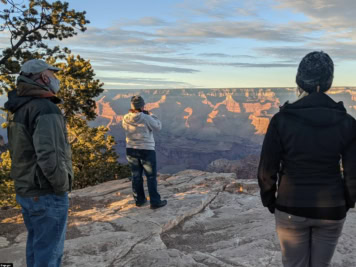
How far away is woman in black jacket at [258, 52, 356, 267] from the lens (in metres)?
Answer: 2.21

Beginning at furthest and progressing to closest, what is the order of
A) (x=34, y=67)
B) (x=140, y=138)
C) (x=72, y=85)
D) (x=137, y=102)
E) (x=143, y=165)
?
(x=72, y=85), (x=143, y=165), (x=140, y=138), (x=137, y=102), (x=34, y=67)

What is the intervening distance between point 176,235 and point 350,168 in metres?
3.79

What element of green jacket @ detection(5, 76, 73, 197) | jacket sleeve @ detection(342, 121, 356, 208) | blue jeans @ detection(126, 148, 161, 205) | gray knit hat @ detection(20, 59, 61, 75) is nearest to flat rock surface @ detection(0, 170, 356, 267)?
blue jeans @ detection(126, 148, 161, 205)

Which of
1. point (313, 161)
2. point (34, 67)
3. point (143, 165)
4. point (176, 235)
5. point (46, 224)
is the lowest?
point (176, 235)

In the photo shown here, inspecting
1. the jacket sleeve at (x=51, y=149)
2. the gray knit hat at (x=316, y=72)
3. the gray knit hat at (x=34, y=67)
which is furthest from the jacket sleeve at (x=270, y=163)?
the gray knit hat at (x=34, y=67)

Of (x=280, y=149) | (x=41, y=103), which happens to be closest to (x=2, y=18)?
(x=41, y=103)

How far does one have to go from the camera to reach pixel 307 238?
7.76 ft

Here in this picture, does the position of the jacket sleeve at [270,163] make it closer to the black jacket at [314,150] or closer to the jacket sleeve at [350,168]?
the black jacket at [314,150]

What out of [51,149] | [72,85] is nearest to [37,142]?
[51,149]

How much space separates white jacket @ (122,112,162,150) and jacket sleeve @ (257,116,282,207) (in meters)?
3.68

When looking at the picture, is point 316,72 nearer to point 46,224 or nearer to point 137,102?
point 46,224

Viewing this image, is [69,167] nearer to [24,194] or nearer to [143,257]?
[24,194]

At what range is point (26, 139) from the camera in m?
2.84

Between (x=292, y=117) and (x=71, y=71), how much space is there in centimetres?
1710
